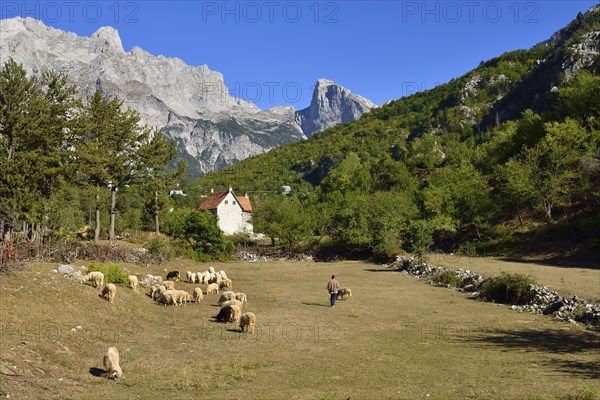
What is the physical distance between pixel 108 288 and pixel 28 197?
18870 mm

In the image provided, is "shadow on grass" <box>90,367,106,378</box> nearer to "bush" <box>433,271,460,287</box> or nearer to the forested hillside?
"bush" <box>433,271,460,287</box>

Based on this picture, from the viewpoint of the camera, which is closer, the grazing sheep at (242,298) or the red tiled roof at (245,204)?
the grazing sheep at (242,298)

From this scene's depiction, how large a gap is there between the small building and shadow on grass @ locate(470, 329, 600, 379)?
224 feet

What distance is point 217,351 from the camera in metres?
14.7

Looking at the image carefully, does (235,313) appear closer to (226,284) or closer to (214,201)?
(226,284)

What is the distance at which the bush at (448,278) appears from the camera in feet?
101

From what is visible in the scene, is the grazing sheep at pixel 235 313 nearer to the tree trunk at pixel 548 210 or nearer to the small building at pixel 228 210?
the tree trunk at pixel 548 210

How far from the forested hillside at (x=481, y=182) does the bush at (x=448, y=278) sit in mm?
11666

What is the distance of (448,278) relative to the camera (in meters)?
31.6

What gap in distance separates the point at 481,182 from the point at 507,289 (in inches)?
1605

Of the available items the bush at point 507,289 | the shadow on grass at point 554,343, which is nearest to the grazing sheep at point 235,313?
the shadow on grass at point 554,343

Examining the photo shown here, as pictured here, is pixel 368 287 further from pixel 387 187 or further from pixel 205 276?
pixel 387 187

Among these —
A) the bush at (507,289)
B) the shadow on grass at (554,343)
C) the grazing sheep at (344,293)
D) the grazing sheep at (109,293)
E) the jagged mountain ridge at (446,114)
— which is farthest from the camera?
the jagged mountain ridge at (446,114)

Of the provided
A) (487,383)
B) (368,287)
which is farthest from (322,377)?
(368,287)
